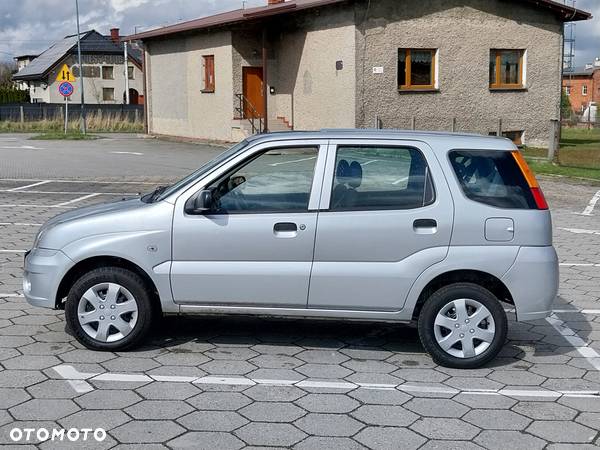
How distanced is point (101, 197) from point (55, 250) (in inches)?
400

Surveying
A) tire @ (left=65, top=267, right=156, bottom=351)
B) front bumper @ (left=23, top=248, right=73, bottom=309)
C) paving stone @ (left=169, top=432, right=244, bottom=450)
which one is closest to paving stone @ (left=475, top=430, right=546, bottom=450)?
paving stone @ (left=169, top=432, right=244, bottom=450)

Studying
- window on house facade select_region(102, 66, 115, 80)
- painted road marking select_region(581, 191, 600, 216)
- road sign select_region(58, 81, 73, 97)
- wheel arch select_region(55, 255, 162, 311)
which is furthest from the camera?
window on house facade select_region(102, 66, 115, 80)

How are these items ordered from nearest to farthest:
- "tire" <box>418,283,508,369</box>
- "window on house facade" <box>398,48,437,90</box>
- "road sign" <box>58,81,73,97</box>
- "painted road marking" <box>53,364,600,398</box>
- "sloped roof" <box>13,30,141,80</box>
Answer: "painted road marking" <box>53,364,600,398</box> < "tire" <box>418,283,508,369</box> < "window on house facade" <box>398,48,437,90</box> < "road sign" <box>58,81,73,97</box> < "sloped roof" <box>13,30,141,80</box>

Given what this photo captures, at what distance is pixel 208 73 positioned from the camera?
3344 cm

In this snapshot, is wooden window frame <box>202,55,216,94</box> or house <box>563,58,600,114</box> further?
house <box>563,58,600,114</box>

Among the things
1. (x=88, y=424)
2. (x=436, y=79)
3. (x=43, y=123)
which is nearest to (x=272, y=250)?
(x=88, y=424)

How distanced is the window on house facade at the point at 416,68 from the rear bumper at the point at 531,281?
22.4 metres

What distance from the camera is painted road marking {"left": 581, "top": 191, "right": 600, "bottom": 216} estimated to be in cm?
1481

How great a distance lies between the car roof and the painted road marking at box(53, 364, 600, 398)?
1761 mm

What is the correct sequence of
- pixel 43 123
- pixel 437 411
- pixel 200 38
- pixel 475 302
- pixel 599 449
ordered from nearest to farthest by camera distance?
pixel 599 449 < pixel 437 411 < pixel 475 302 < pixel 200 38 < pixel 43 123

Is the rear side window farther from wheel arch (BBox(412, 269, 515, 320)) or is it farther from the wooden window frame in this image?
the wooden window frame

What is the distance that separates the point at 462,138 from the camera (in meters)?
6.29

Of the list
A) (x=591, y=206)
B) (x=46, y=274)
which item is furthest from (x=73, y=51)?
(x=46, y=274)

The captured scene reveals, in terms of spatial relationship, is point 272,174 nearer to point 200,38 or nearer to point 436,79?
point 436,79
